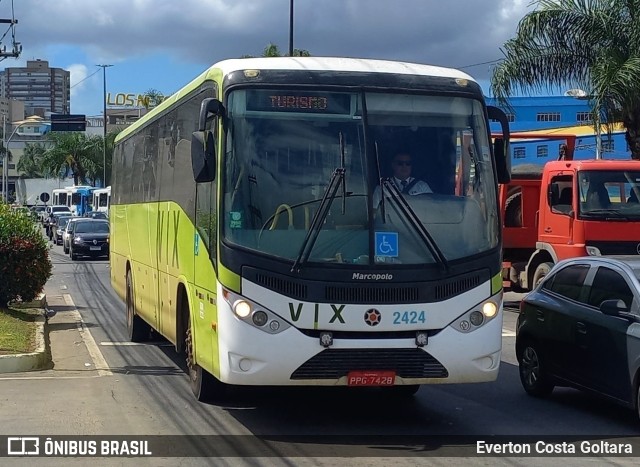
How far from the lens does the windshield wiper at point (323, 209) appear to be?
829cm

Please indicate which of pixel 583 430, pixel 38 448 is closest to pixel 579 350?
pixel 583 430

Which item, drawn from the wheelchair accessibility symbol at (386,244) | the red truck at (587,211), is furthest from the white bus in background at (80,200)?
the wheelchair accessibility symbol at (386,244)

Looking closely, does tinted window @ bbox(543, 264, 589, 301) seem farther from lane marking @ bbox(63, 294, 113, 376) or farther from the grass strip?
the grass strip

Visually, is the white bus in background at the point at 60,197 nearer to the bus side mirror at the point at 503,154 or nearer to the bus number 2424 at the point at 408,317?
the bus side mirror at the point at 503,154

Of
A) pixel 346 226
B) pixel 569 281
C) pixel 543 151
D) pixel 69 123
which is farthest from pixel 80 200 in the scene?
pixel 346 226

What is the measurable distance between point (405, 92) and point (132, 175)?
7988mm

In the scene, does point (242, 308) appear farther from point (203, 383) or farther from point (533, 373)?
point (533, 373)

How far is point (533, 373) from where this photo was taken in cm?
1098

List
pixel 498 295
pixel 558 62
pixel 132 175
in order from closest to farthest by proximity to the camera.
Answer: pixel 498 295
pixel 132 175
pixel 558 62

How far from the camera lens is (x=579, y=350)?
9883mm

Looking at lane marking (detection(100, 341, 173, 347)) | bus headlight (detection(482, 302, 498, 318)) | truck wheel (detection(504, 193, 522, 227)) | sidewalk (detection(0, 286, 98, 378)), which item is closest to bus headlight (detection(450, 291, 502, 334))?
bus headlight (detection(482, 302, 498, 318))

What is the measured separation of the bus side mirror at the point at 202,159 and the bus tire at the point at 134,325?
707 cm

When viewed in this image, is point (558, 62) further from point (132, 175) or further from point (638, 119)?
point (132, 175)

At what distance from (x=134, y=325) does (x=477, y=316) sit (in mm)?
8182
